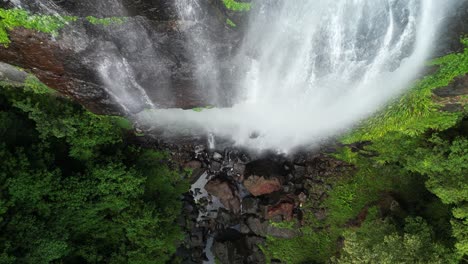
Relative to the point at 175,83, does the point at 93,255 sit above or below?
below

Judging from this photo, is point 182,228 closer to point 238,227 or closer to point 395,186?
point 238,227

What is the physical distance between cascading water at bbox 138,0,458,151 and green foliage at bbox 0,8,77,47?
9.76 feet

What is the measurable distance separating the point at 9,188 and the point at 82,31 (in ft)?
15.5

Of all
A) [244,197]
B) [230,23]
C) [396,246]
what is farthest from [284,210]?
[230,23]

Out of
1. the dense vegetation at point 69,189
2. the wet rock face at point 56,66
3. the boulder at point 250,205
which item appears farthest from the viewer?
the boulder at point 250,205

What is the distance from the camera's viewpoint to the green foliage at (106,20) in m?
8.01

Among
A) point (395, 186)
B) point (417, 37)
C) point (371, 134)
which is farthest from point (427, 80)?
point (395, 186)

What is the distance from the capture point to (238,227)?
15945 millimetres

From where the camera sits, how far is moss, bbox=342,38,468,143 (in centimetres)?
821

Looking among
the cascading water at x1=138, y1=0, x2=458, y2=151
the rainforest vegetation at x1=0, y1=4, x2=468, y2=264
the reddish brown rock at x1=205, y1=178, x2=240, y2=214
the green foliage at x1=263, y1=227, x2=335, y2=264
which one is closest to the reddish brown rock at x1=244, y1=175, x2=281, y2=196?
the reddish brown rock at x1=205, y1=178, x2=240, y2=214

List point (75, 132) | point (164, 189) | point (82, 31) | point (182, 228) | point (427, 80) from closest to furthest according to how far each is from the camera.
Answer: point (82, 31), point (427, 80), point (75, 132), point (164, 189), point (182, 228)

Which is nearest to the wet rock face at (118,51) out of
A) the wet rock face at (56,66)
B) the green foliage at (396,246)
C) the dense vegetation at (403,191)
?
the wet rock face at (56,66)

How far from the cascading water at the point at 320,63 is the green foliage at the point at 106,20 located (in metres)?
1.56

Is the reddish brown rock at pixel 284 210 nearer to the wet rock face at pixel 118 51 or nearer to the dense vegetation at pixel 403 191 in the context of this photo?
the dense vegetation at pixel 403 191
